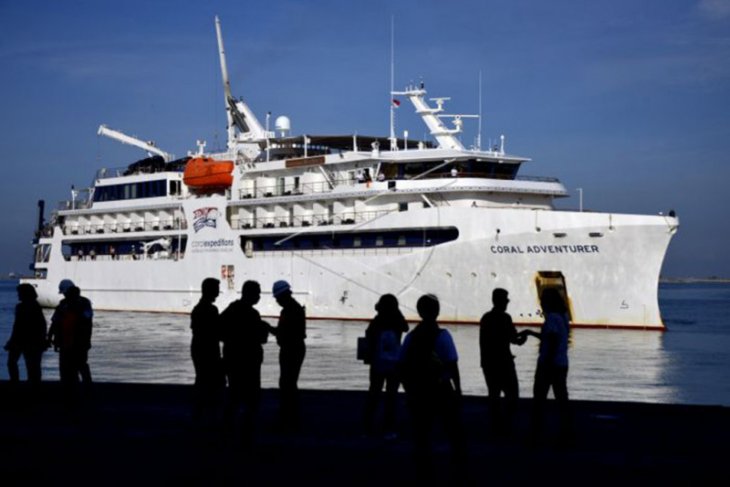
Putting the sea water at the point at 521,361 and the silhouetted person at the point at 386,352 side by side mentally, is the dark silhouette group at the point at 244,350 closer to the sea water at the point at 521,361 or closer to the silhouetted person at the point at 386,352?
the silhouetted person at the point at 386,352

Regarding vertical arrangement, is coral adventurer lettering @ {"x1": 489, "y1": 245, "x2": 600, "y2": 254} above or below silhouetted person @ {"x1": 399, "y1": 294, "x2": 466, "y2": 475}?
above

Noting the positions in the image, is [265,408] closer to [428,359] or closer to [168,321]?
[428,359]

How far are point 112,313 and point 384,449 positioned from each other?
44.1 metres

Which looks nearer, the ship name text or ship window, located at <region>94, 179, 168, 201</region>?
the ship name text

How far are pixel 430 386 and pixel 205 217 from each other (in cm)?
3988

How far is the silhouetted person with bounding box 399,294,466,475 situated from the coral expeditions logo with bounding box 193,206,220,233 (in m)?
39.0

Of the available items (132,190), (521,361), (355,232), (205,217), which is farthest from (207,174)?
(521,361)

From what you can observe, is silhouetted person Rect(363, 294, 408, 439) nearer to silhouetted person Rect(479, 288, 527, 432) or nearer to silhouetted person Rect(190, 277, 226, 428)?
silhouetted person Rect(479, 288, 527, 432)

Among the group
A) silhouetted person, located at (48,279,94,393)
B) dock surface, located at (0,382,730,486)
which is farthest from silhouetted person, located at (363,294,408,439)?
silhouetted person, located at (48,279,94,393)

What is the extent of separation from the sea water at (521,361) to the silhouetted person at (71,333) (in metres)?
6.77

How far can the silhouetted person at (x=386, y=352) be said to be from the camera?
11.1 m

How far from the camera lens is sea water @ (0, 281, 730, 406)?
2086 centimetres

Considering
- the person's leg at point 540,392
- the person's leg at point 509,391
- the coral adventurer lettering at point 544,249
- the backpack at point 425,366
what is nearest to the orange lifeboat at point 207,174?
the coral adventurer lettering at point 544,249

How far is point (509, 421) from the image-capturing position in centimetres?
1188
